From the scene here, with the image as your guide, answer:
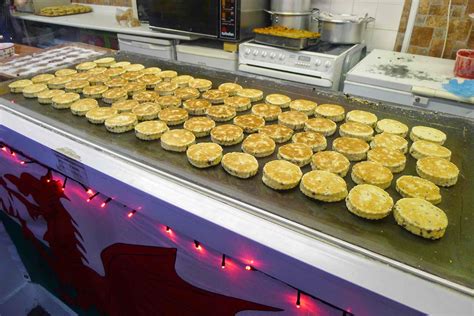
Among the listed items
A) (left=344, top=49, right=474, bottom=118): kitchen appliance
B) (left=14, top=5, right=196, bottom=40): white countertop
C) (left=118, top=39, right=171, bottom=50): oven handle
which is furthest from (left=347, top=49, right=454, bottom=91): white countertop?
(left=118, top=39, right=171, bottom=50): oven handle

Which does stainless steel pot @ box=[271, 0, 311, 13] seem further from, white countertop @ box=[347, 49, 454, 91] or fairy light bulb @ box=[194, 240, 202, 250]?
fairy light bulb @ box=[194, 240, 202, 250]

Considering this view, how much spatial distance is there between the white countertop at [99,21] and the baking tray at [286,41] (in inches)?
37.3

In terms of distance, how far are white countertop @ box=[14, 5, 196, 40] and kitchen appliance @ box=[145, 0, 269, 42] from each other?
138mm

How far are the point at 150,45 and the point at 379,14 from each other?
2616 mm

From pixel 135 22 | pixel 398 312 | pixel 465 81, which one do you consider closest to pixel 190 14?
A: pixel 135 22

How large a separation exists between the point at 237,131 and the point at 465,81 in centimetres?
198

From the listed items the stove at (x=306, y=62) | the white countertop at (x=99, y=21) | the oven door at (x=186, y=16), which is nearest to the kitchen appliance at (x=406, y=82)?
the stove at (x=306, y=62)

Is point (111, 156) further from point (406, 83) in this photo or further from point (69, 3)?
point (69, 3)

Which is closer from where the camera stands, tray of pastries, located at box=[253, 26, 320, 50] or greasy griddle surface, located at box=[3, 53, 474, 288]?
greasy griddle surface, located at box=[3, 53, 474, 288]

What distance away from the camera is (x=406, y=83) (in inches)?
101

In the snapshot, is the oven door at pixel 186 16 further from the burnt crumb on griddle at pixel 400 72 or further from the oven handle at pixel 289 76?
the burnt crumb on griddle at pixel 400 72

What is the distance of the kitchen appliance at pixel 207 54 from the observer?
365 cm

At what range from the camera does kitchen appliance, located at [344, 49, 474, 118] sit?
8.11ft

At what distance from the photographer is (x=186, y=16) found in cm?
373
